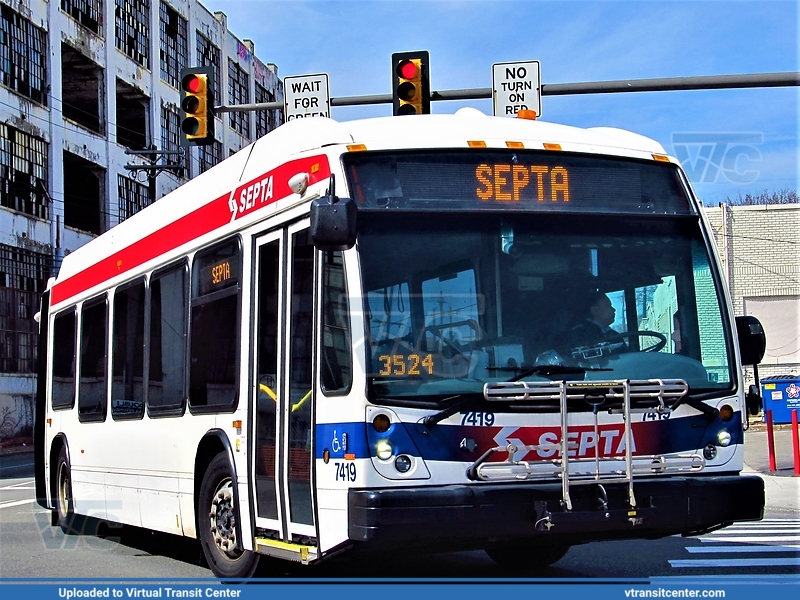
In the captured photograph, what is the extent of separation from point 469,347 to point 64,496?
834cm

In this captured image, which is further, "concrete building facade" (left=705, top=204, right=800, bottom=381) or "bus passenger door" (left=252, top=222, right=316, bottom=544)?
"concrete building facade" (left=705, top=204, right=800, bottom=381)

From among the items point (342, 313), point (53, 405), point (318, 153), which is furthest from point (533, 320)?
point (53, 405)

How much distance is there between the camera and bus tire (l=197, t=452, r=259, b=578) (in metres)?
8.80

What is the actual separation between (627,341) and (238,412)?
2878 mm

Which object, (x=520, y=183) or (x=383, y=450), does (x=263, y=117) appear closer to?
(x=520, y=183)

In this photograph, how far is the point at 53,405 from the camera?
1452 centimetres

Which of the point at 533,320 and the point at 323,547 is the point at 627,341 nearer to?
the point at 533,320

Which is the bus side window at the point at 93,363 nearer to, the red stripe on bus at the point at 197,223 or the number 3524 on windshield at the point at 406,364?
the red stripe on bus at the point at 197,223

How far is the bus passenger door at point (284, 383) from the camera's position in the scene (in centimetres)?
775

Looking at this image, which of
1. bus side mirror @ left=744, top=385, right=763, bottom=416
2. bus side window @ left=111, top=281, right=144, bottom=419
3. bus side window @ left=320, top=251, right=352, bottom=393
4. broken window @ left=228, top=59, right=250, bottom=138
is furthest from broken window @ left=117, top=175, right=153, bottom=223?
bus side window @ left=320, top=251, right=352, bottom=393

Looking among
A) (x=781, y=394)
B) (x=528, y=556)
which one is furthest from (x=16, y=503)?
(x=781, y=394)

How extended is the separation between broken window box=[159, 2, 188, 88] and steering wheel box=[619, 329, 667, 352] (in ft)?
140

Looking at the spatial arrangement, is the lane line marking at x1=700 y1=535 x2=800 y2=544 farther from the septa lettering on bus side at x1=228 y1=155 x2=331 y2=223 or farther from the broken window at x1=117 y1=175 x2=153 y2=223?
the broken window at x1=117 y1=175 x2=153 y2=223

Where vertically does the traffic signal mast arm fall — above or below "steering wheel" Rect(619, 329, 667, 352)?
above
